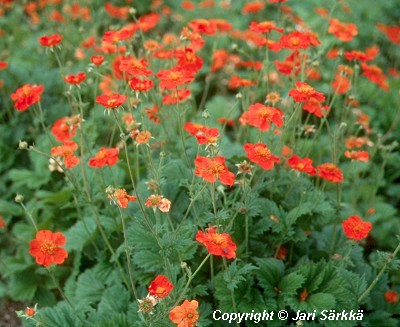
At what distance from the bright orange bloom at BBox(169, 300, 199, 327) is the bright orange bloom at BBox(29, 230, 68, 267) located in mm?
634

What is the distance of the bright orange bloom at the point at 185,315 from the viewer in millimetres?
1860

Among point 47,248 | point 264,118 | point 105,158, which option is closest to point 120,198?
point 105,158

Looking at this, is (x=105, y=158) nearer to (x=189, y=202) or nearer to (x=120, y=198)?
(x=120, y=198)

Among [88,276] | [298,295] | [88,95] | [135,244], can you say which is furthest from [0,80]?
[298,295]

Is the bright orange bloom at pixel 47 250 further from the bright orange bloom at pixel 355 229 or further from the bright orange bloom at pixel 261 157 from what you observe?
the bright orange bloom at pixel 355 229

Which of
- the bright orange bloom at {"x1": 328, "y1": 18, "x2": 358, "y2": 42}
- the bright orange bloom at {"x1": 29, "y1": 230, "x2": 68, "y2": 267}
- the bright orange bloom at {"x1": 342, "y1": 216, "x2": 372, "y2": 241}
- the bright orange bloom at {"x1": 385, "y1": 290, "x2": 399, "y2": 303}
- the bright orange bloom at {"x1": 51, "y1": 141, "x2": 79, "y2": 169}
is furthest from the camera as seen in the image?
the bright orange bloom at {"x1": 328, "y1": 18, "x2": 358, "y2": 42}

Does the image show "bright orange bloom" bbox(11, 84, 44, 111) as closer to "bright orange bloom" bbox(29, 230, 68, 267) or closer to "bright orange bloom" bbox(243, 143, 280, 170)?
"bright orange bloom" bbox(29, 230, 68, 267)

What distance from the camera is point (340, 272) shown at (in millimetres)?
2506

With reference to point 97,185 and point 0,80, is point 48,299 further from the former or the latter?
point 0,80

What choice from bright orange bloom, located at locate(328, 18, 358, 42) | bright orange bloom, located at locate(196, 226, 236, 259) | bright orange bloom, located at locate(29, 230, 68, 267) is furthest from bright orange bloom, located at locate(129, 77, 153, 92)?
bright orange bloom, located at locate(328, 18, 358, 42)

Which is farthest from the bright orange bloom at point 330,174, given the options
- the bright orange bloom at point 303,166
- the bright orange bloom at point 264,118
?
the bright orange bloom at point 264,118

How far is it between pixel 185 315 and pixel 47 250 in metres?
0.74

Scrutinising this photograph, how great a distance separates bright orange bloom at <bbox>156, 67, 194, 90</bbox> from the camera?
2.26 meters

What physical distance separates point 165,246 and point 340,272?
3.18ft
